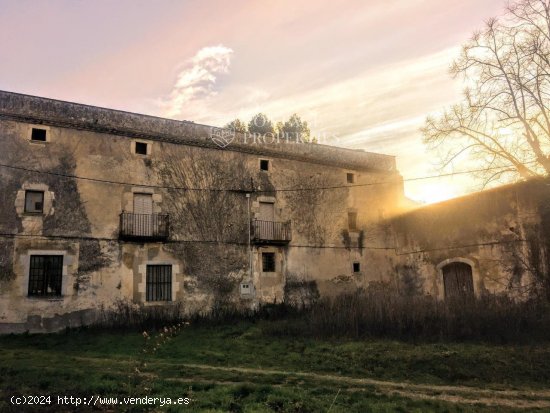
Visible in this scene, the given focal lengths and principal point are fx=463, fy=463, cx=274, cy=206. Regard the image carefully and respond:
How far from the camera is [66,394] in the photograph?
26.9ft

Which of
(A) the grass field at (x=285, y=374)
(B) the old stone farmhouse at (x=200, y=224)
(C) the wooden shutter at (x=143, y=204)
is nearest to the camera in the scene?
(A) the grass field at (x=285, y=374)

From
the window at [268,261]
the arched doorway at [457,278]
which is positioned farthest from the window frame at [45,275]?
the arched doorway at [457,278]

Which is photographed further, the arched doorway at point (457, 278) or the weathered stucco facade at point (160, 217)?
the arched doorway at point (457, 278)

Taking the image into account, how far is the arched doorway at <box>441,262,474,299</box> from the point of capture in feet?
64.8

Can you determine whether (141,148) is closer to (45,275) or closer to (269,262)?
(45,275)

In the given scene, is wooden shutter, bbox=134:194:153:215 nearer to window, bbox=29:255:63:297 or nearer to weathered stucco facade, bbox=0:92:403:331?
weathered stucco facade, bbox=0:92:403:331

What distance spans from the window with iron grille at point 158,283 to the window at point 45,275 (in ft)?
10.3

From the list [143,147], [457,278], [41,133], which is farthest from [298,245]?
[41,133]

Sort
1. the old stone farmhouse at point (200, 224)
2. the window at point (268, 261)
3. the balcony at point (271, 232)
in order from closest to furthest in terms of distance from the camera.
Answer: the old stone farmhouse at point (200, 224)
the balcony at point (271, 232)
the window at point (268, 261)

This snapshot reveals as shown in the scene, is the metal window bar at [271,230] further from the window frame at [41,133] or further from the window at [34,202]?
the window frame at [41,133]

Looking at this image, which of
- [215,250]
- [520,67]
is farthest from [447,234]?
[215,250]

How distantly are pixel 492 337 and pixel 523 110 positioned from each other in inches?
393

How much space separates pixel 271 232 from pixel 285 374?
11.0 meters

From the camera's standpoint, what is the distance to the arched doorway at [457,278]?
19750 mm
